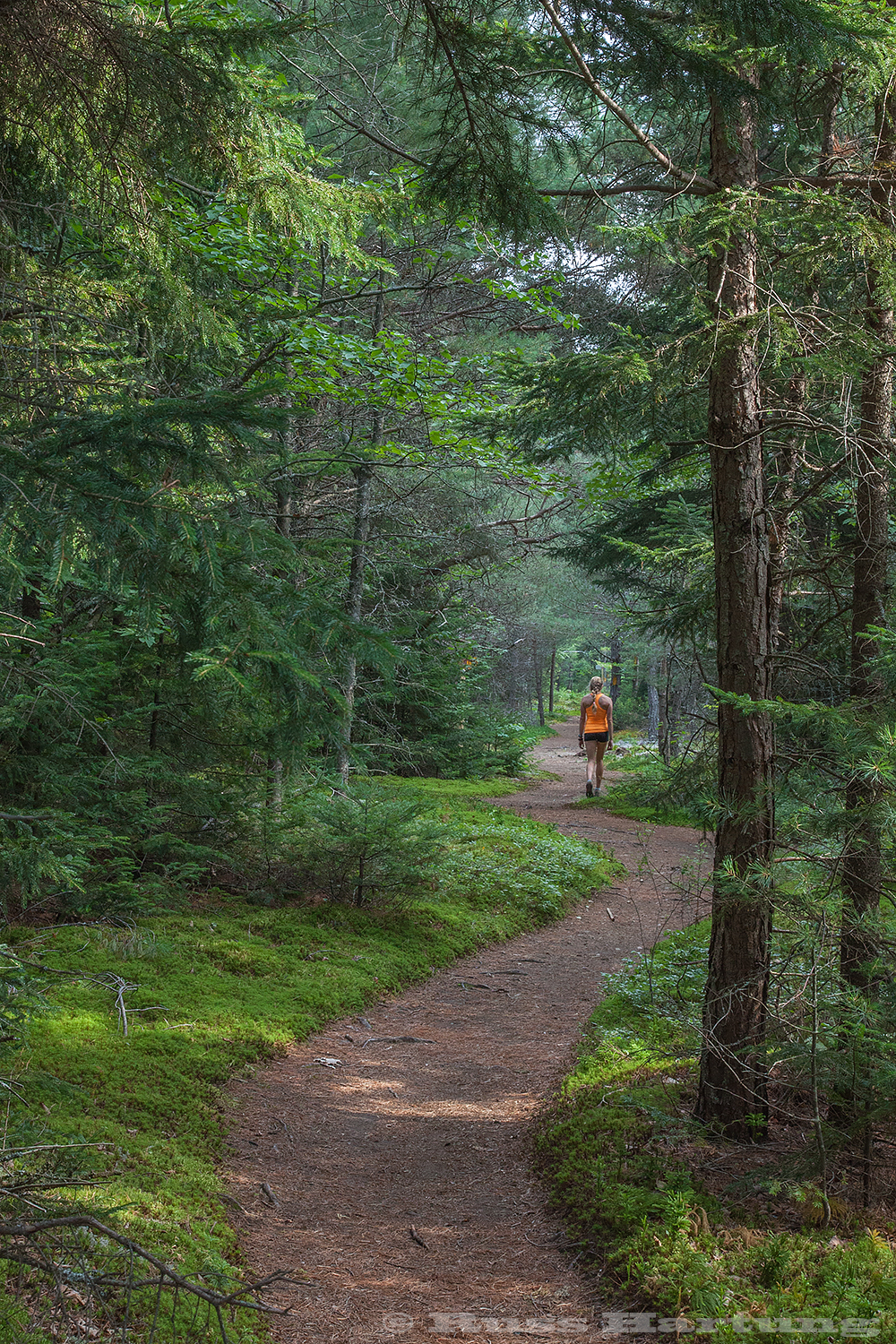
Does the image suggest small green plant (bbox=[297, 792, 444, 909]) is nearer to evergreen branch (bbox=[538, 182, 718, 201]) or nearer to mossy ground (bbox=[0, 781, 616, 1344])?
mossy ground (bbox=[0, 781, 616, 1344])

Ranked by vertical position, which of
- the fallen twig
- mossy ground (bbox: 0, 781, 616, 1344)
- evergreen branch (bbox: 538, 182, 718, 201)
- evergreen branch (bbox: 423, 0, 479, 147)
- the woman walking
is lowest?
the fallen twig

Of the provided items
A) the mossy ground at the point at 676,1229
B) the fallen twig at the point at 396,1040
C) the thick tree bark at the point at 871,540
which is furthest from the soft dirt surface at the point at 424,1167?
the thick tree bark at the point at 871,540

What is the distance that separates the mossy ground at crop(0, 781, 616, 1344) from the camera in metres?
3.68

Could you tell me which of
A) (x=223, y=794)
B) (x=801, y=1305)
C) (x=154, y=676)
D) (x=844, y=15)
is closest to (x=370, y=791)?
(x=223, y=794)

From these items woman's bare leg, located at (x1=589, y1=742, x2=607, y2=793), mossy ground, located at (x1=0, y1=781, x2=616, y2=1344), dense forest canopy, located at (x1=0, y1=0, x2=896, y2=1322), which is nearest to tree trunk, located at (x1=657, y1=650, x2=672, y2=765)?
woman's bare leg, located at (x1=589, y1=742, x2=607, y2=793)

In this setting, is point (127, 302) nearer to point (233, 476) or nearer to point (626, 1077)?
point (233, 476)

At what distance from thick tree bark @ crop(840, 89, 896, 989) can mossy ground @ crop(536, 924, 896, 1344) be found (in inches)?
44.5

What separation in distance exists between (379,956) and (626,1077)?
9.44ft

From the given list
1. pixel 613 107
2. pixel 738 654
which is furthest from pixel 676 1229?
pixel 613 107

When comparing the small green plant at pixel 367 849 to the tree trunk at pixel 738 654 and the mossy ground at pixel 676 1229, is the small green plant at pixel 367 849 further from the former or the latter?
the tree trunk at pixel 738 654

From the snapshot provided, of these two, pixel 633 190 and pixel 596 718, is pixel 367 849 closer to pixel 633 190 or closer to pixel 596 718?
pixel 633 190

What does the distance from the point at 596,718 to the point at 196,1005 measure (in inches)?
404

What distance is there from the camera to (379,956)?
7.73m

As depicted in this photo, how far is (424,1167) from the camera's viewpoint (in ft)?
16.1
